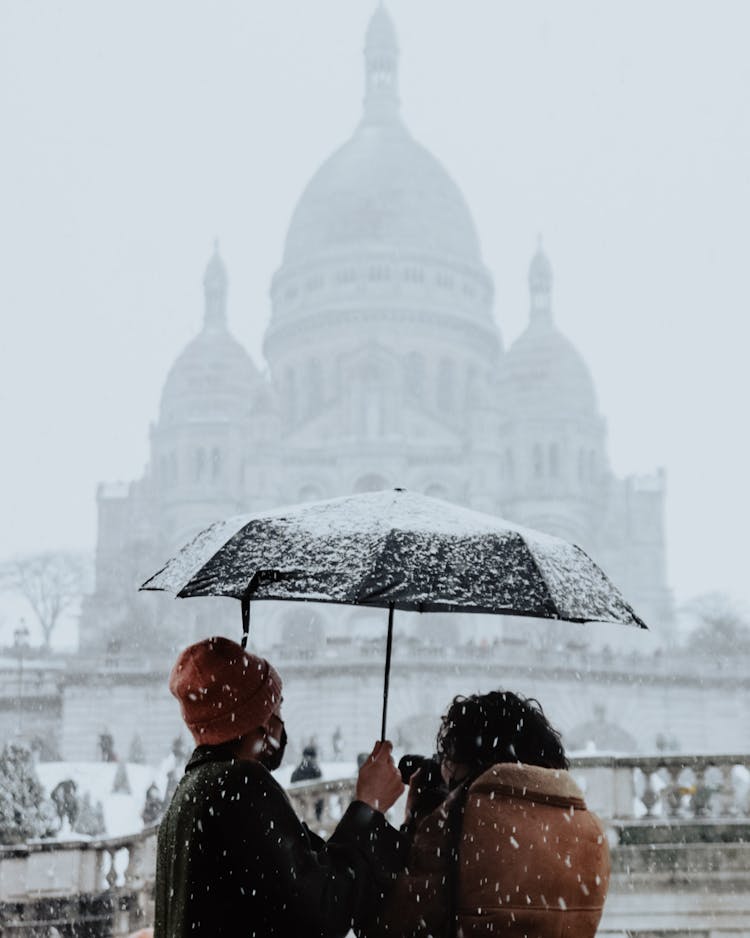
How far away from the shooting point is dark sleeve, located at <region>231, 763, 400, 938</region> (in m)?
3.13

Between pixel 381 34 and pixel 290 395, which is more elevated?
pixel 381 34

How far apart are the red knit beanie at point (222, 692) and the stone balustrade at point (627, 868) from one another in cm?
857

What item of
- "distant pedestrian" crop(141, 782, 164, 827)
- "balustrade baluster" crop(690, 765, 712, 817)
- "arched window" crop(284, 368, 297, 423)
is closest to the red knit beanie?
"balustrade baluster" crop(690, 765, 712, 817)

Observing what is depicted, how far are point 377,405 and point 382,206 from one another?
60.7ft

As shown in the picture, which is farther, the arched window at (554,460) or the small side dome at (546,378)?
the small side dome at (546,378)

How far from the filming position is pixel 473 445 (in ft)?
190

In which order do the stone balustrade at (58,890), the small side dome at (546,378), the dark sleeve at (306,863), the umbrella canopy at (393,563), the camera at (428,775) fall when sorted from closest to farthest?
the dark sleeve at (306,863), the camera at (428,775), the umbrella canopy at (393,563), the stone balustrade at (58,890), the small side dome at (546,378)

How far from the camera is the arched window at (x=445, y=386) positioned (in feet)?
221

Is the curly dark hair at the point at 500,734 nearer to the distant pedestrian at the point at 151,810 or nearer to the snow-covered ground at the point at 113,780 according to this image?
the distant pedestrian at the point at 151,810

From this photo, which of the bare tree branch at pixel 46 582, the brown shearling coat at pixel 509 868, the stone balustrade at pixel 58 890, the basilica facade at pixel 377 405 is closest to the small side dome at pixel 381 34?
the basilica facade at pixel 377 405

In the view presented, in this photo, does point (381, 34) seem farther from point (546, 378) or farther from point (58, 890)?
point (58, 890)

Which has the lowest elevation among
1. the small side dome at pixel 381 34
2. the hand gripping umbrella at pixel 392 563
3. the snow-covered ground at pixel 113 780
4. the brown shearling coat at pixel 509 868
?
the snow-covered ground at pixel 113 780

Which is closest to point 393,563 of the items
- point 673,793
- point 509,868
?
point 509,868

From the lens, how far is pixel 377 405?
Answer: 194ft
